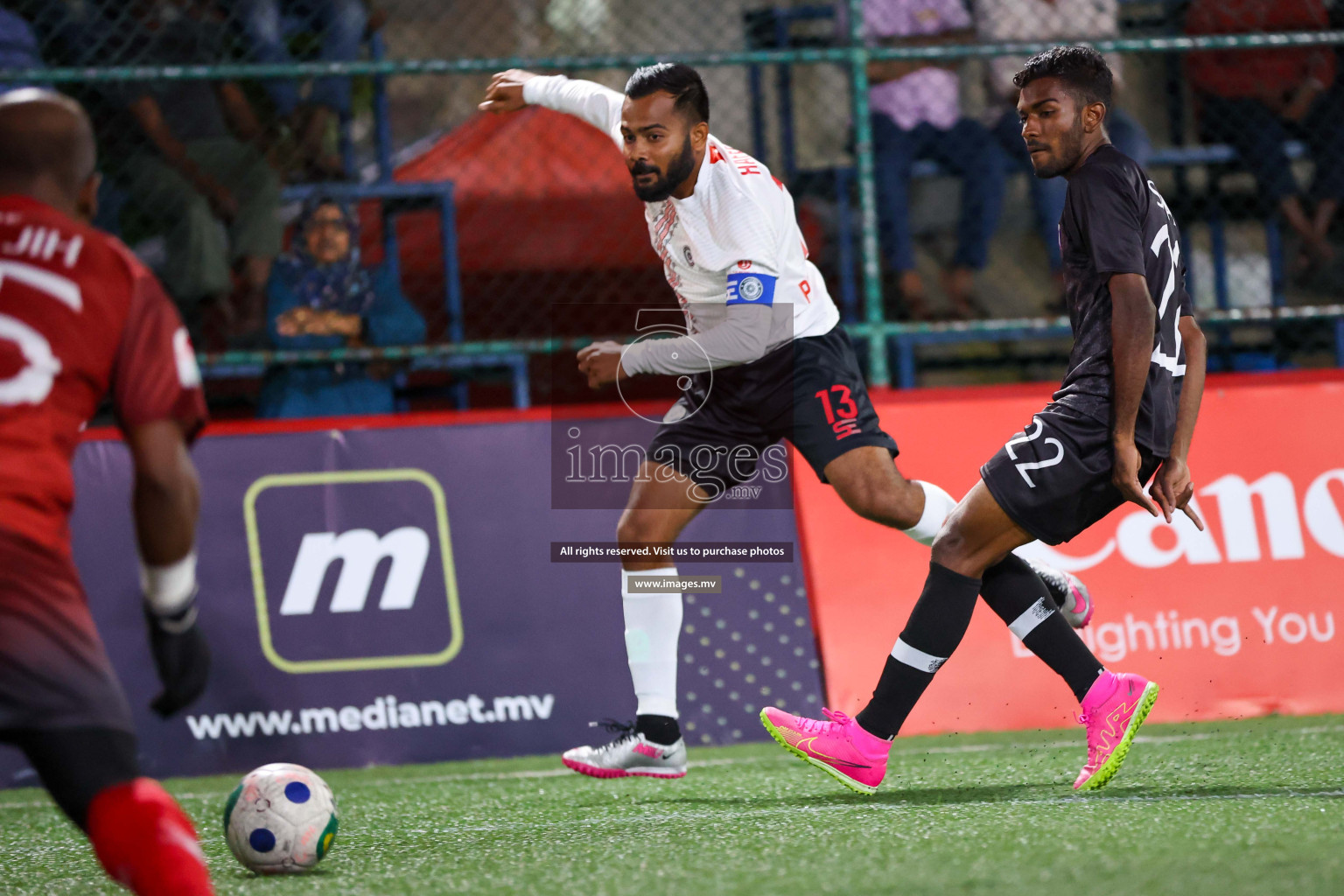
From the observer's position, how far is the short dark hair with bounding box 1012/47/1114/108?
3734 mm

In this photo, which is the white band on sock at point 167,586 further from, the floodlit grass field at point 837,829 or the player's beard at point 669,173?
the player's beard at point 669,173

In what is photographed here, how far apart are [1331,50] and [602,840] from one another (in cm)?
615

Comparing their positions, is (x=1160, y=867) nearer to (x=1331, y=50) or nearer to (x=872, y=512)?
(x=872, y=512)

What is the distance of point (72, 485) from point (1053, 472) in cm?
241

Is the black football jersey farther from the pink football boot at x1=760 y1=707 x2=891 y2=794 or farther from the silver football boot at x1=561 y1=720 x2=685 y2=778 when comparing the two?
the silver football boot at x1=561 y1=720 x2=685 y2=778

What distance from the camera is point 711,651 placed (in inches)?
221

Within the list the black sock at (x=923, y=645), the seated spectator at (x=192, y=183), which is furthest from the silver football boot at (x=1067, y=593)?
the seated spectator at (x=192, y=183)

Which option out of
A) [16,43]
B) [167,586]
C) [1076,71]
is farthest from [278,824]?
[16,43]

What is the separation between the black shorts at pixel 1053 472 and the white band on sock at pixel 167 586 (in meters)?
2.12

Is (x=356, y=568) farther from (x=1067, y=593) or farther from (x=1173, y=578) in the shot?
(x=1173, y=578)

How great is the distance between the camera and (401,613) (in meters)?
5.59

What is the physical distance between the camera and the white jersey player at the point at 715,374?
175 inches

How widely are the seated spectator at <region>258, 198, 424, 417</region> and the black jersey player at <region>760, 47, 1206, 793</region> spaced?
328cm

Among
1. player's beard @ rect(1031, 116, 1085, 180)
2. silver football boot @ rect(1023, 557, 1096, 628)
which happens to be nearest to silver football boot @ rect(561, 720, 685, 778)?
silver football boot @ rect(1023, 557, 1096, 628)
